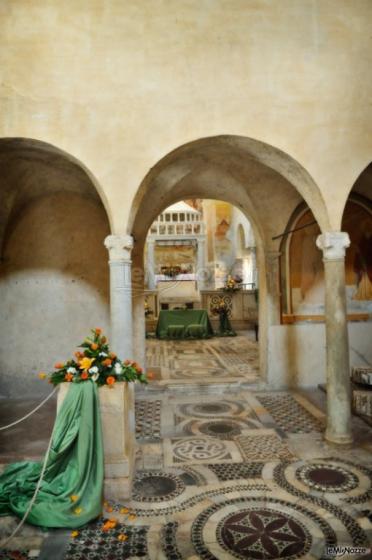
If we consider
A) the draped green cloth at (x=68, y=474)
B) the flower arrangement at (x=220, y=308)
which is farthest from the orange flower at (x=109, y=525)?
the flower arrangement at (x=220, y=308)

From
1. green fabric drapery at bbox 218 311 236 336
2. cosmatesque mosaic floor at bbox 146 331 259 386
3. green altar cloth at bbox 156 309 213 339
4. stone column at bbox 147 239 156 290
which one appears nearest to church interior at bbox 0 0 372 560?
cosmatesque mosaic floor at bbox 146 331 259 386

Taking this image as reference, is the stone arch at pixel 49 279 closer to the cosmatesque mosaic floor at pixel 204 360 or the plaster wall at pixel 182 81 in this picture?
the cosmatesque mosaic floor at pixel 204 360

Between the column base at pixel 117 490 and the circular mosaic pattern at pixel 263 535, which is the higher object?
the column base at pixel 117 490

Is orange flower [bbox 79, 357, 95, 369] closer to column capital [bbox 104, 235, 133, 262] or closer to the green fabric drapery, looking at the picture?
column capital [bbox 104, 235, 133, 262]

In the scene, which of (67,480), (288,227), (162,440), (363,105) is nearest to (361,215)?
(288,227)

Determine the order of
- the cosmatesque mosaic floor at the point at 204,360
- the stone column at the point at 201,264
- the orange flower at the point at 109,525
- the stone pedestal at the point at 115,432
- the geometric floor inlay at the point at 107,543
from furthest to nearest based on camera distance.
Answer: the stone column at the point at 201,264 → the cosmatesque mosaic floor at the point at 204,360 → the stone pedestal at the point at 115,432 → the orange flower at the point at 109,525 → the geometric floor inlay at the point at 107,543

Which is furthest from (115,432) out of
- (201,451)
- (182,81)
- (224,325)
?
(224,325)

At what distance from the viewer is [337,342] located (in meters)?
6.07

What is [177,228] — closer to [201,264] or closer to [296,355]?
[201,264]

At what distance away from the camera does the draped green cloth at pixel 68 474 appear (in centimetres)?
406

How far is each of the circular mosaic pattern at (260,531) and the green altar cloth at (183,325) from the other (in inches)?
425

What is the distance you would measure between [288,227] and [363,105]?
342cm

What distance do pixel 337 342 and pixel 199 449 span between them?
2558 millimetres

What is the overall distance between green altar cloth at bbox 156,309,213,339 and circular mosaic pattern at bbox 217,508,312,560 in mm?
11021
